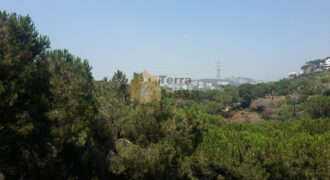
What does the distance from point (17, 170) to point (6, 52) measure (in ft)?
11.4

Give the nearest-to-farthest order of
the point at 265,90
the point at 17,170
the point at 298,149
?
1. the point at 17,170
2. the point at 298,149
3. the point at 265,90

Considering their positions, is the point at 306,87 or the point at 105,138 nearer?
the point at 105,138

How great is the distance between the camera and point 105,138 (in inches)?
525

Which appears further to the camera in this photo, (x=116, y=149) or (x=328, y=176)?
(x=328, y=176)

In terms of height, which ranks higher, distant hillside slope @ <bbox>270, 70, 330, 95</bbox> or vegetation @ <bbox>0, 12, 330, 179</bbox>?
distant hillside slope @ <bbox>270, 70, 330, 95</bbox>

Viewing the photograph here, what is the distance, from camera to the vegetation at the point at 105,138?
11211 mm

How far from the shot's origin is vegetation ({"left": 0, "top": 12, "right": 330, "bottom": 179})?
11211 millimetres

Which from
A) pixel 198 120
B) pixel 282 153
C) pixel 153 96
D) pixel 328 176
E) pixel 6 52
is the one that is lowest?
pixel 328 176

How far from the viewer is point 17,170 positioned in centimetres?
1146

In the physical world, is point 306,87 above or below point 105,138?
above

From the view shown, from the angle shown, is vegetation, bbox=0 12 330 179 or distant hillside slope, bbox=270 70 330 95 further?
distant hillside slope, bbox=270 70 330 95

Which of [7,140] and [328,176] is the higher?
[7,140]

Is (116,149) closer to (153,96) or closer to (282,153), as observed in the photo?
(153,96)

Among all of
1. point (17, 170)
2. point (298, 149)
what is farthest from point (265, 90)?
point (17, 170)
